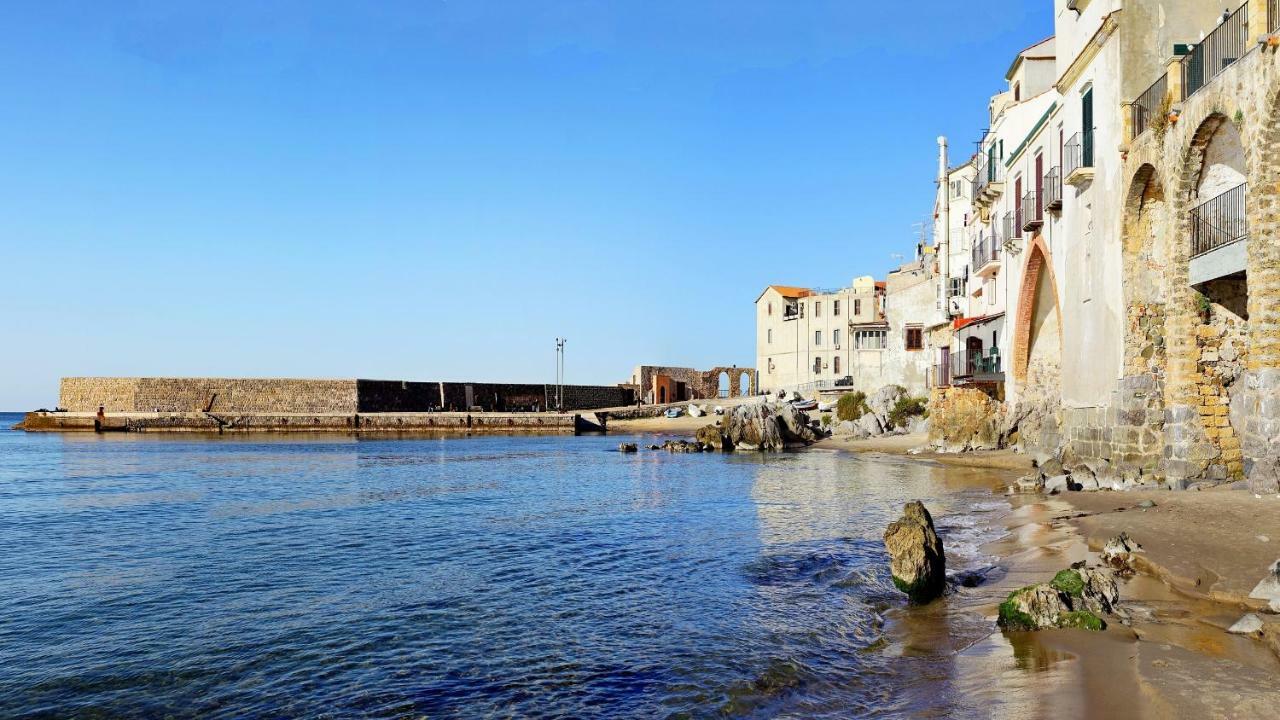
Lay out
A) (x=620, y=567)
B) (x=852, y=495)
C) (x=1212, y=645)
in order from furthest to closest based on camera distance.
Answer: (x=852, y=495) → (x=620, y=567) → (x=1212, y=645)

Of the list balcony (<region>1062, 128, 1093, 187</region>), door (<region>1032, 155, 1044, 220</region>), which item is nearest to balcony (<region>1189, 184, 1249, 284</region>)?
balcony (<region>1062, 128, 1093, 187</region>)

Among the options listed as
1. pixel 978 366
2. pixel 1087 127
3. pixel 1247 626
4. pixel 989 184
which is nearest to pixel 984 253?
pixel 989 184

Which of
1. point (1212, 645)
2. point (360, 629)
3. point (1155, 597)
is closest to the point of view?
point (1212, 645)

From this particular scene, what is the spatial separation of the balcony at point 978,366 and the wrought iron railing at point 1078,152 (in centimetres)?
1199

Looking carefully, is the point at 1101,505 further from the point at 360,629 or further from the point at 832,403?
the point at 832,403

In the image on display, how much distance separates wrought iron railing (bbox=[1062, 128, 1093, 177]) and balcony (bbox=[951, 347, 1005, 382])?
11986 mm

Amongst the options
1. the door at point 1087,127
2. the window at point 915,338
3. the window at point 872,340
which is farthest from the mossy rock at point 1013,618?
the window at point 872,340

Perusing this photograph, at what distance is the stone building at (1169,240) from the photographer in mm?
13602

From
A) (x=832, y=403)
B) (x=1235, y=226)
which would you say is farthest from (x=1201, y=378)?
(x=832, y=403)

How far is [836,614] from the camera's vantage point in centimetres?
1035

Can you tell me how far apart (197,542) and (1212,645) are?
53.8 feet

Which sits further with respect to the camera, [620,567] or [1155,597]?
[620,567]

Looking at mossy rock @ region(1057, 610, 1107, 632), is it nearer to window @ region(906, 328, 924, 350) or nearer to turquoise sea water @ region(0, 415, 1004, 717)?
turquoise sea water @ region(0, 415, 1004, 717)

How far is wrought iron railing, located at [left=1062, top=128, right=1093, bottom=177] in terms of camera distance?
808 inches
